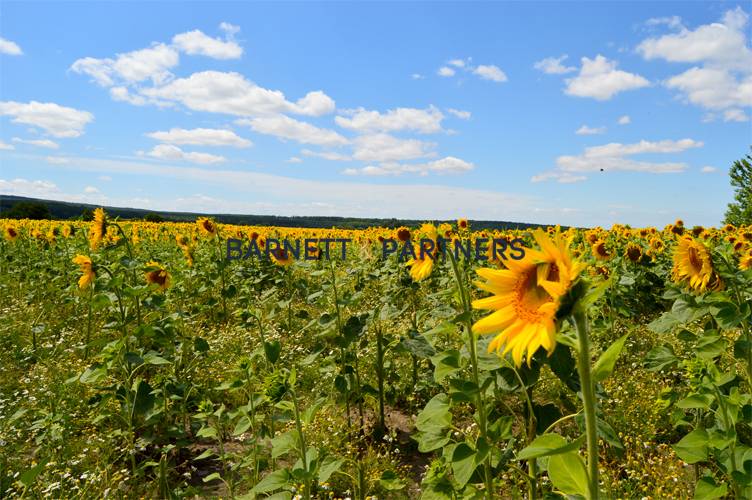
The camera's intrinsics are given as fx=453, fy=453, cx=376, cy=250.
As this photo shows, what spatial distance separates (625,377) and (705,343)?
2156 mm

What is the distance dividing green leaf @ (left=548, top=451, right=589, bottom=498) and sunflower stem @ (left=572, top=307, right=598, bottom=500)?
5 cm

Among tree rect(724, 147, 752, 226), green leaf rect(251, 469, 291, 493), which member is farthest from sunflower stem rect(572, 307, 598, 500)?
tree rect(724, 147, 752, 226)

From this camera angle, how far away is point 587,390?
0.90 m

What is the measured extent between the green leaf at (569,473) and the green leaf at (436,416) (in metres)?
0.80

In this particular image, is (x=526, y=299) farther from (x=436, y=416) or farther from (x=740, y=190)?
(x=740, y=190)

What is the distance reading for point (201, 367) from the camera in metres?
4.37

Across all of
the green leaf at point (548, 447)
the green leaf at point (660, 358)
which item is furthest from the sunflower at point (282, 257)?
the green leaf at point (548, 447)

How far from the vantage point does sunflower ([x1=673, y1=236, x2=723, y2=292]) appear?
2.42 meters

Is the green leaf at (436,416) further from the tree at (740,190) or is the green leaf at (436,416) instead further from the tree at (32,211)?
the tree at (32,211)

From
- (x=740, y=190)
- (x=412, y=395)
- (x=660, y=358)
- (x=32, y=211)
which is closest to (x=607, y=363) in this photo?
(x=660, y=358)

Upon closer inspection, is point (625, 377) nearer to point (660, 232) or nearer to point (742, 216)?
point (660, 232)

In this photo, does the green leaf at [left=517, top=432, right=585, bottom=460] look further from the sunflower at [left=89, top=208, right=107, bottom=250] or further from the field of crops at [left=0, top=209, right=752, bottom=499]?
the sunflower at [left=89, top=208, right=107, bottom=250]

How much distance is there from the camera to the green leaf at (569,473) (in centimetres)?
101

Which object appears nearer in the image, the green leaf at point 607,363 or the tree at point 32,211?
the green leaf at point 607,363
